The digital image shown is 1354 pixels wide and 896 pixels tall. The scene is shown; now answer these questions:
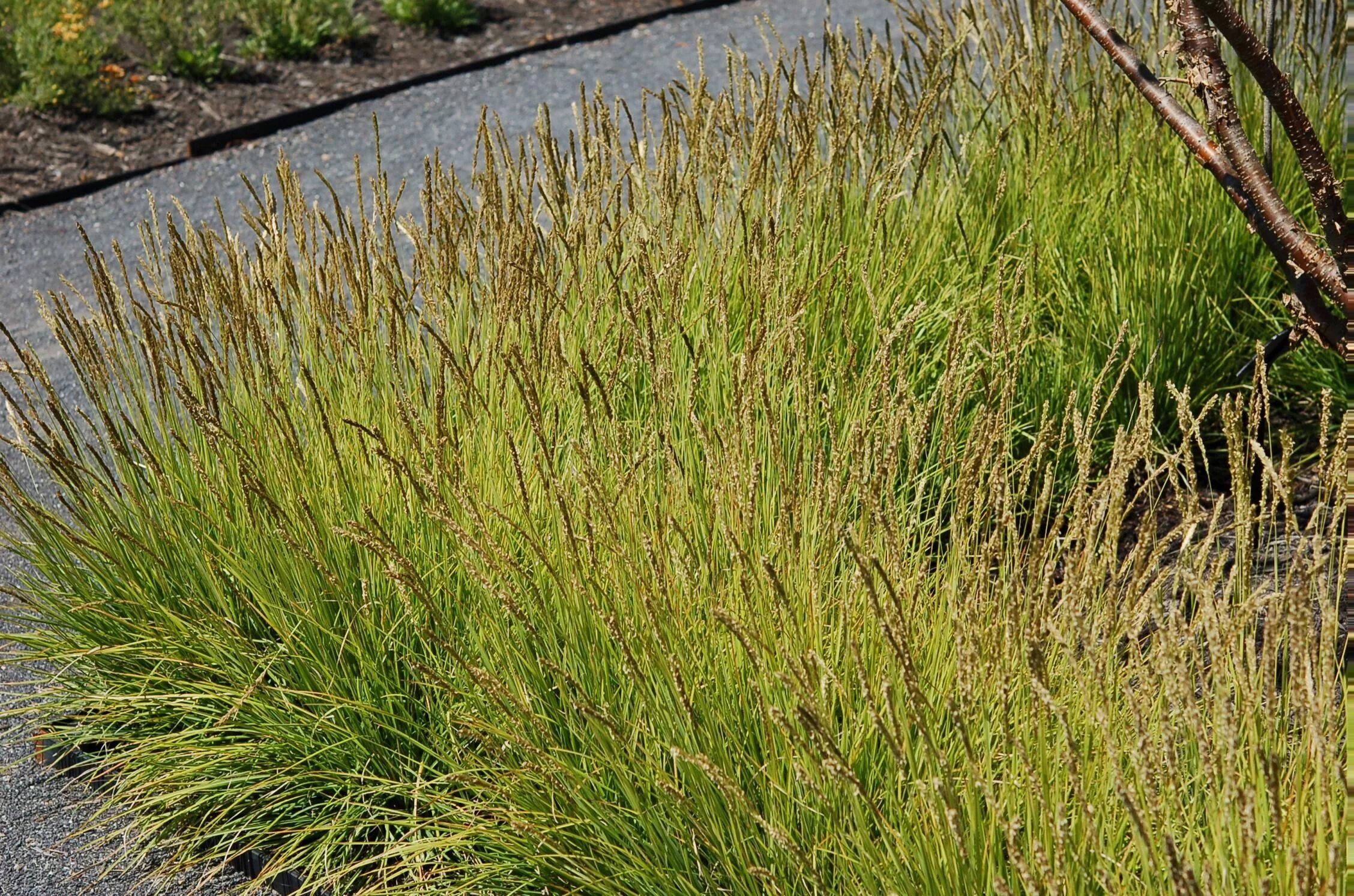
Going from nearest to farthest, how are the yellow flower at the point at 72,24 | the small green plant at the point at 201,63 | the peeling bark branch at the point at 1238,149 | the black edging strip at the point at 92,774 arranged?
the peeling bark branch at the point at 1238,149 < the black edging strip at the point at 92,774 < the yellow flower at the point at 72,24 < the small green plant at the point at 201,63

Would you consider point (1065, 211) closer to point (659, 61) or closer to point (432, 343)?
point (432, 343)

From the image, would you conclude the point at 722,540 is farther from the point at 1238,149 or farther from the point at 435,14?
the point at 435,14

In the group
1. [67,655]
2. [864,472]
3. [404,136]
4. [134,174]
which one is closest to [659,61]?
[404,136]

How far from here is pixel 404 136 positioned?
23.8 ft

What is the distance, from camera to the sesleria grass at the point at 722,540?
176 centimetres

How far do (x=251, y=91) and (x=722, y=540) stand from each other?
249 inches

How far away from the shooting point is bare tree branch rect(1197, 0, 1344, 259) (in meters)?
1.77

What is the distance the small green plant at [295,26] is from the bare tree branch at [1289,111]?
7.23 metres

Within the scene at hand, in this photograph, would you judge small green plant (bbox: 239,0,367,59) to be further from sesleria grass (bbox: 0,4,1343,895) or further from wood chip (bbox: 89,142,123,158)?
sesleria grass (bbox: 0,4,1343,895)

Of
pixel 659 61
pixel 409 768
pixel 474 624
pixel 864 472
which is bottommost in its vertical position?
pixel 659 61

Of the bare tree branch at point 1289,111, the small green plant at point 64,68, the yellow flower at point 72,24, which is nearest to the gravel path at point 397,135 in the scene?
the small green plant at point 64,68

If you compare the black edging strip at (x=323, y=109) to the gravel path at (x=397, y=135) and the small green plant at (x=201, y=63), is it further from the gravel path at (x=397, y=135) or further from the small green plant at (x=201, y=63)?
the small green plant at (x=201, y=63)

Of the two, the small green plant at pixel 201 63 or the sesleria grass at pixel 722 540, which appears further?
the small green plant at pixel 201 63

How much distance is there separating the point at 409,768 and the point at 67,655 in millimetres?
767
